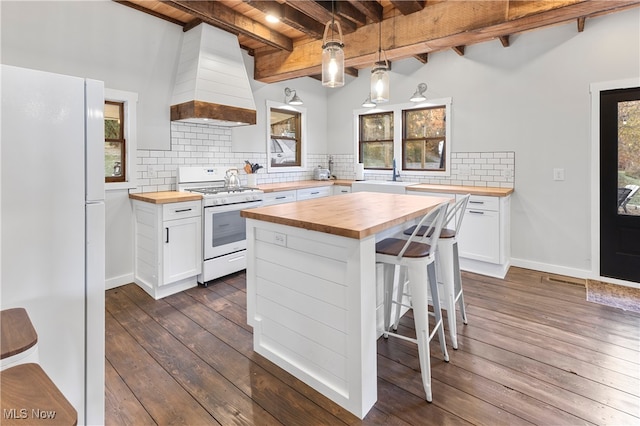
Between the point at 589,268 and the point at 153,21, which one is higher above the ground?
the point at 153,21

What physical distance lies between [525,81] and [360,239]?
358 centimetres

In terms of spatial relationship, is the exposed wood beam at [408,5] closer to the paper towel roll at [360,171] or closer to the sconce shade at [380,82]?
the sconce shade at [380,82]

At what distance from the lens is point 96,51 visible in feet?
10.3

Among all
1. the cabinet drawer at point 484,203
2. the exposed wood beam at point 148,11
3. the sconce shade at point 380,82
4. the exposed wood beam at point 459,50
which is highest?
the exposed wood beam at point 148,11

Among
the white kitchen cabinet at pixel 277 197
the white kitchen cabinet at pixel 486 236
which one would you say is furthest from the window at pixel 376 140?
the white kitchen cabinet at pixel 277 197

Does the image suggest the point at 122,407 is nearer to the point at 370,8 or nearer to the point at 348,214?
the point at 348,214

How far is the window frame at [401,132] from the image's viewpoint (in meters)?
4.48

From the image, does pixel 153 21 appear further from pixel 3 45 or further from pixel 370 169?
pixel 370 169

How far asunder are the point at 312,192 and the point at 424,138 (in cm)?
182

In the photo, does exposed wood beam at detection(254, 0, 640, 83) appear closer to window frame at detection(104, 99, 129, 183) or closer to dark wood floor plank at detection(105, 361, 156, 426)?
window frame at detection(104, 99, 129, 183)

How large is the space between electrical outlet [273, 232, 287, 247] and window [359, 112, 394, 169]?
12.1ft

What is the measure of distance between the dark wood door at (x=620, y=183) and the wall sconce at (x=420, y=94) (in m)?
1.87

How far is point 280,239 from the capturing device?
199 centimetres

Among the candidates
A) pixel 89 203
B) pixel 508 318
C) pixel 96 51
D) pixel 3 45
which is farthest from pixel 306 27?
pixel 508 318
